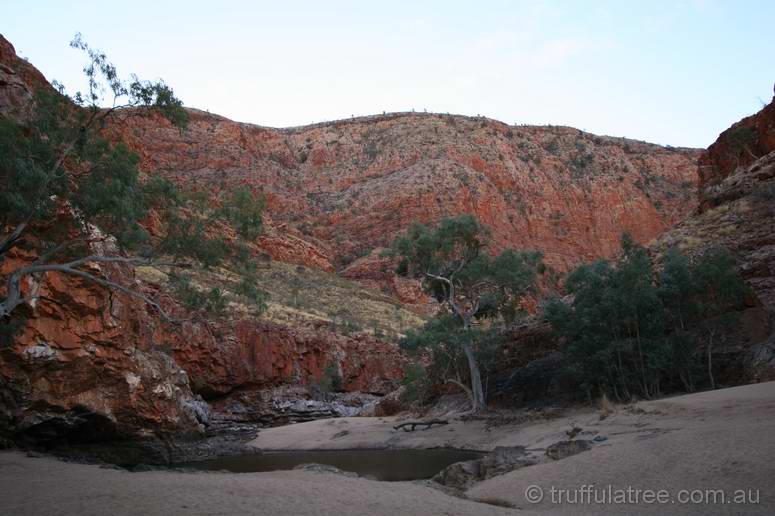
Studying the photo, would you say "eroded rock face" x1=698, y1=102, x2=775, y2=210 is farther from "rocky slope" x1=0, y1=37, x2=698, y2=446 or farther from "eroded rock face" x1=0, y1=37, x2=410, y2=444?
"eroded rock face" x1=0, y1=37, x2=410, y2=444

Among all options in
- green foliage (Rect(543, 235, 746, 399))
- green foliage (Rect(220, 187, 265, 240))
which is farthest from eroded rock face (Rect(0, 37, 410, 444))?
green foliage (Rect(543, 235, 746, 399))

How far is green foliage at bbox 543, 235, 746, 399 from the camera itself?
1791 centimetres

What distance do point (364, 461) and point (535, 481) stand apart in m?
9.95

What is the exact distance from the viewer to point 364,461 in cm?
1870

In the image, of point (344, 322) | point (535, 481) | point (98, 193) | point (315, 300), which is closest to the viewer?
point (535, 481)

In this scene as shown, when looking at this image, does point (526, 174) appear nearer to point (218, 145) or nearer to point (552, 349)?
point (218, 145)

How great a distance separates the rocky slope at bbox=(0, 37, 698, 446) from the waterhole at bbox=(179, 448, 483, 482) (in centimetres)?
376

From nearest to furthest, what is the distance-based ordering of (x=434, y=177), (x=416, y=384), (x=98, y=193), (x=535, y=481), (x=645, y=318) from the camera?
1. (x=535, y=481)
2. (x=98, y=193)
3. (x=645, y=318)
4. (x=416, y=384)
5. (x=434, y=177)

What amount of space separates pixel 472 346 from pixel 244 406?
1455cm

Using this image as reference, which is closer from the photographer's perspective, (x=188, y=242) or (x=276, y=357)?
(x=188, y=242)

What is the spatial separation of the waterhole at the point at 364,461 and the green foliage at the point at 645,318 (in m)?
Result: 5.59

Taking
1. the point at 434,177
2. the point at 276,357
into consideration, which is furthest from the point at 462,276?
the point at 434,177

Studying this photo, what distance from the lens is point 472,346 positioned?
83.2ft

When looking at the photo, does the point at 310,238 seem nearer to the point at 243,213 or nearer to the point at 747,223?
the point at 747,223
